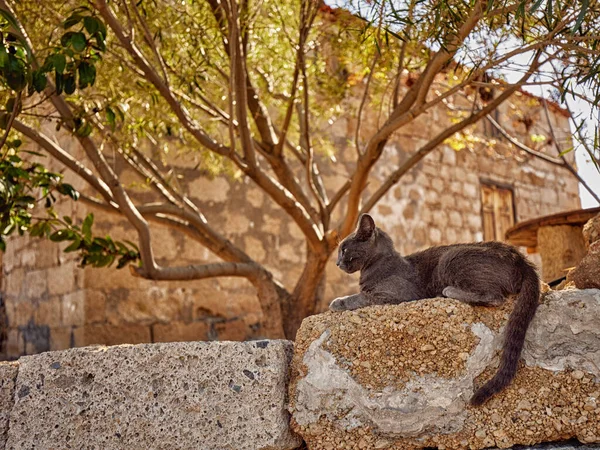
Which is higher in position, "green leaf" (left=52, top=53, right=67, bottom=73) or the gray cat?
"green leaf" (left=52, top=53, right=67, bottom=73)

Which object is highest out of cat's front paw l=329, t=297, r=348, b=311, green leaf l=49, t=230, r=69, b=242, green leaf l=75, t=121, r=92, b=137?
green leaf l=75, t=121, r=92, b=137

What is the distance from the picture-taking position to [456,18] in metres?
2.83

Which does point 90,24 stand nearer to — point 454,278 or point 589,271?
point 454,278

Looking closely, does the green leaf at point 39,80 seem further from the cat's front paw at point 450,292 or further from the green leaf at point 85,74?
the cat's front paw at point 450,292

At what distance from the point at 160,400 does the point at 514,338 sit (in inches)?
48.8

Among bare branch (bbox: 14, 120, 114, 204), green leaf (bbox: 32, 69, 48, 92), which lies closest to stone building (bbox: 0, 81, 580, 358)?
bare branch (bbox: 14, 120, 114, 204)

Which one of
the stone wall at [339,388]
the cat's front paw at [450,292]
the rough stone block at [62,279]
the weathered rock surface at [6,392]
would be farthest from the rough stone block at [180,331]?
the cat's front paw at [450,292]

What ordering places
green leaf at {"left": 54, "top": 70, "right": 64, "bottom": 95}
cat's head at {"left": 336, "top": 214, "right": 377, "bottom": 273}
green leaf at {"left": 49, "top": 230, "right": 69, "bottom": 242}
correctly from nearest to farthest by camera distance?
cat's head at {"left": 336, "top": 214, "right": 377, "bottom": 273} < green leaf at {"left": 54, "top": 70, "right": 64, "bottom": 95} < green leaf at {"left": 49, "top": 230, "right": 69, "bottom": 242}

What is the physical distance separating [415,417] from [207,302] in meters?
4.35

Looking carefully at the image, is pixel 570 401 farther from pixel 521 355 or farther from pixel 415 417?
pixel 415 417

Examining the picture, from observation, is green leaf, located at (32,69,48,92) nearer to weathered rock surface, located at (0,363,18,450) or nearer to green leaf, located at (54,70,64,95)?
green leaf, located at (54,70,64,95)

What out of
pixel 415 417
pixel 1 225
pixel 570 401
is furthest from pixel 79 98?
pixel 570 401

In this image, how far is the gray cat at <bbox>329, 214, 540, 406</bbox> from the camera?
215cm

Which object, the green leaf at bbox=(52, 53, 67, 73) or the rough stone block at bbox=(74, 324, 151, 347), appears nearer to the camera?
the green leaf at bbox=(52, 53, 67, 73)
